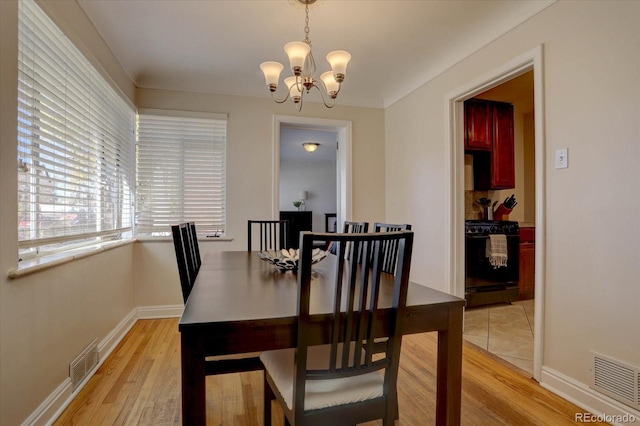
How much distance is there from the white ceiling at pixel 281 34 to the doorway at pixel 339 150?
0.57m

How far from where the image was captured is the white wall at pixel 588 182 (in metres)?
1.59

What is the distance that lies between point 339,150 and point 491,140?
1771mm

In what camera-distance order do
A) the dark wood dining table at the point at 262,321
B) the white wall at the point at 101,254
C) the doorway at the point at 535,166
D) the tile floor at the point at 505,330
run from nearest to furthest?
Answer: the dark wood dining table at the point at 262,321, the white wall at the point at 101,254, the doorway at the point at 535,166, the tile floor at the point at 505,330

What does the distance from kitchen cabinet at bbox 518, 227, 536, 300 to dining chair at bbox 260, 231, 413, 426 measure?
3.28m

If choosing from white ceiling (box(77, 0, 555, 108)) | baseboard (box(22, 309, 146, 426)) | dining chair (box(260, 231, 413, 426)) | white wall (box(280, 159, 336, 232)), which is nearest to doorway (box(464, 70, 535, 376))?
white ceiling (box(77, 0, 555, 108))

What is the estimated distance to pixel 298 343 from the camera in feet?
3.28

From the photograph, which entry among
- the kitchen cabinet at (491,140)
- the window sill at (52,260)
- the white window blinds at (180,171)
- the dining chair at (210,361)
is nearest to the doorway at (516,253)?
the kitchen cabinet at (491,140)

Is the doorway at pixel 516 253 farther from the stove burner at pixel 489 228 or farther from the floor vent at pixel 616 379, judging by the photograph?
the floor vent at pixel 616 379

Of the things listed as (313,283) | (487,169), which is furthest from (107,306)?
(487,169)

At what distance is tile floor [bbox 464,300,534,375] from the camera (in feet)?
7.99

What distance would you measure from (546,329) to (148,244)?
3.44 metres

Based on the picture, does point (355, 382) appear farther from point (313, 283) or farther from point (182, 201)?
point (182, 201)

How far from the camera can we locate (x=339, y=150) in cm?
401

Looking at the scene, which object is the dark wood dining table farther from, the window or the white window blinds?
the white window blinds
